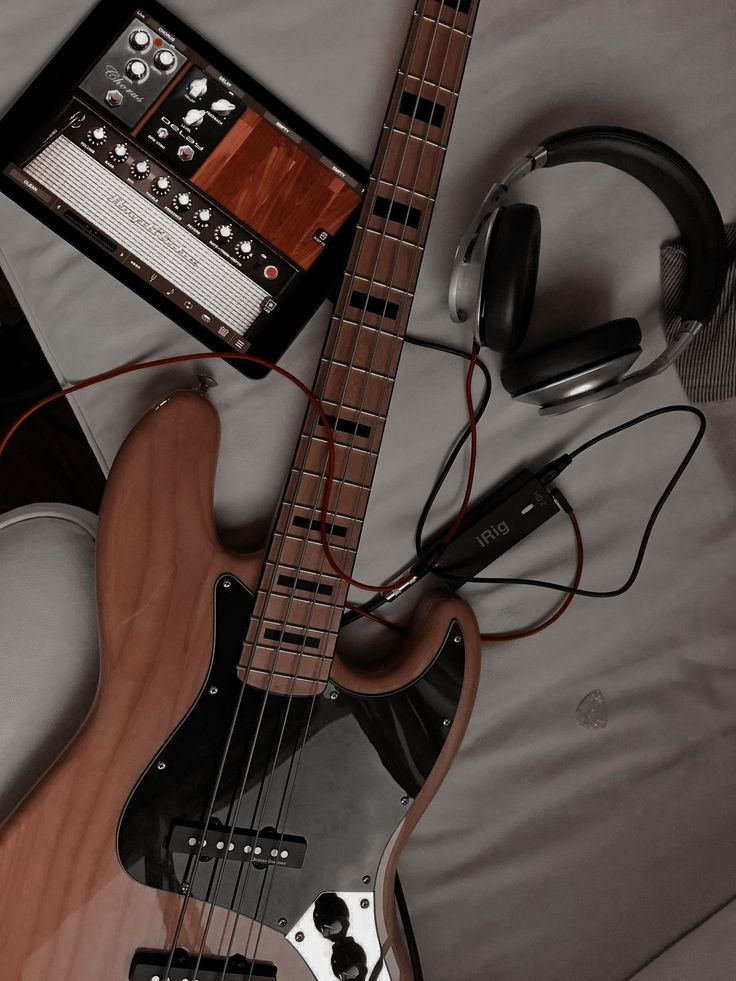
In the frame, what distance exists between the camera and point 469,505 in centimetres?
90

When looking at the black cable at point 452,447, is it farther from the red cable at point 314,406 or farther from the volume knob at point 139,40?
the volume knob at point 139,40

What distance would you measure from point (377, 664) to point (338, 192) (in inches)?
20.3

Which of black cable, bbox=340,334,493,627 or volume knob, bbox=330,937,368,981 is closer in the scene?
volume knob, bbox=330,937,368,981

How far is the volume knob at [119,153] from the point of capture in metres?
0.78

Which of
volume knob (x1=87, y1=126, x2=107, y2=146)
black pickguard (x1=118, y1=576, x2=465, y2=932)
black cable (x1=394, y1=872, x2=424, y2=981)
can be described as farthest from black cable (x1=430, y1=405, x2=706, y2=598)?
volume knob (x1=87, y1=126, x2=107, y2=146)

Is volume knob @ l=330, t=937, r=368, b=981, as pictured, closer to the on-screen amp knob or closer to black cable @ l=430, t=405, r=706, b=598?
black cable @ l=430, t=405, r=706, b=598

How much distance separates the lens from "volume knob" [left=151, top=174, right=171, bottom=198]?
→ 791mm

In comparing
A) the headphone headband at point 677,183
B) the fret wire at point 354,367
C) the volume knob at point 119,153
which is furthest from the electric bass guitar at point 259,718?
the volume knob at point 119,153

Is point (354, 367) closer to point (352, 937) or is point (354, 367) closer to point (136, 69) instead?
point (136, 69)

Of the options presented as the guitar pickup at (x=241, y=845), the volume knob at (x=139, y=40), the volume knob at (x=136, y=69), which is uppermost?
the volume knob at (x=139, y=40)

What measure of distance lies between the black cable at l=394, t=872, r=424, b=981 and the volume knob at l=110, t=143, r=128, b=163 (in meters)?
0.81

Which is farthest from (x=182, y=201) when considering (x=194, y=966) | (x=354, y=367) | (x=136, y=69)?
(x=194, y=966)

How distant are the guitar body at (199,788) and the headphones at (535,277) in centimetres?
30

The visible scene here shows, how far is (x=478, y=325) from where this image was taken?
758 millimetres
